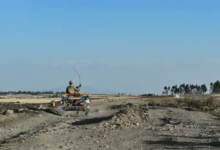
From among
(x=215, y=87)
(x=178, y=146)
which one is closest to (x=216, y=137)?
(x=178, y=146)

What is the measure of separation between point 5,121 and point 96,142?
1005cm

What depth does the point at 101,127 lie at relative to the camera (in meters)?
16.0

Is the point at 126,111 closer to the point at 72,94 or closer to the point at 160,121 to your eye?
the point at 160,121

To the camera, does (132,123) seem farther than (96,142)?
Yes

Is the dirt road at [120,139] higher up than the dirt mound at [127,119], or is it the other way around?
the dirt mound at [127,119]

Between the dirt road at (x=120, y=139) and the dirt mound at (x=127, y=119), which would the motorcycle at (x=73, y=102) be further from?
the dirt road at (x=120, y=139)

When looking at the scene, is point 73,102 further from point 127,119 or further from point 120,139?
point 120,139

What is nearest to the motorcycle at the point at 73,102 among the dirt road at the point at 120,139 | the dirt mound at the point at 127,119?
the dirt mound at the point at 127,119

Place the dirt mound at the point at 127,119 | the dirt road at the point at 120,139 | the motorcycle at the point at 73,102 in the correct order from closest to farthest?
the dirt road at the point at 120,139, the dirt mound at the point at 127,119, the motorcycle at the point at 73,102

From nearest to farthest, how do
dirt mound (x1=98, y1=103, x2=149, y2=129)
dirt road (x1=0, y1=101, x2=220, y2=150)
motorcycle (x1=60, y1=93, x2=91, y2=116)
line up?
dirt road (x1=0, y1=101, x2=220, y2=150), dirt mound (x1=98, y1=103, x2=149, y2=129), motorcycle (x1=60, y1=93, x2=91, y2=116)

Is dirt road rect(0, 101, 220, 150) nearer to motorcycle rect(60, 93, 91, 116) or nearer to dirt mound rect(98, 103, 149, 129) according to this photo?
dirt mound rect(98, 103, 149, 129)

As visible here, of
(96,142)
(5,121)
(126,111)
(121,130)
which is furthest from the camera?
(5,121)

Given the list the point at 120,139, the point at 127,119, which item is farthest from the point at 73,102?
the point at 120,139

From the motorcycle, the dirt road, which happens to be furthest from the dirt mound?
the motorcycle
